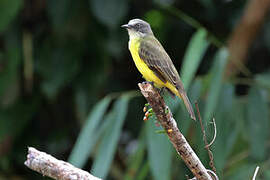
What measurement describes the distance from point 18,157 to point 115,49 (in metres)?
1.64

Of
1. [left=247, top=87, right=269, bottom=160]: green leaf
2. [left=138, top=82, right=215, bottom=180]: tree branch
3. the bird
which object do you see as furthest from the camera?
[left=247, top=87, right=269, bottom=160]: green leaf

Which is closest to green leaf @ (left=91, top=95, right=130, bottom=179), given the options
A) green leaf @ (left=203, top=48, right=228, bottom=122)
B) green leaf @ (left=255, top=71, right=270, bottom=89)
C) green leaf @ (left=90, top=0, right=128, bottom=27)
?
green leaf @ (left=203, top=48, right=228, bottom=122)

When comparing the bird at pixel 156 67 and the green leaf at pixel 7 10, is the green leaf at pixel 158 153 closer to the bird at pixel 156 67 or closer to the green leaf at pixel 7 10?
the bird at pixel 156 67

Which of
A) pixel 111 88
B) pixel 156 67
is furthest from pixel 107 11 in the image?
pixel 156 67

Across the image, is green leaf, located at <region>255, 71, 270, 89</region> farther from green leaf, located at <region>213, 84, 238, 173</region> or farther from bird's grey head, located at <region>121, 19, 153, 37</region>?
bird's grey head, located at <region>121, 19, 153, 37</region>

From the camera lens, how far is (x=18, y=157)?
6.13 metres

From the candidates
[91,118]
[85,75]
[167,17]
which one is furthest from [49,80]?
[167,17]

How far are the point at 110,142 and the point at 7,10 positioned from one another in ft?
5.17

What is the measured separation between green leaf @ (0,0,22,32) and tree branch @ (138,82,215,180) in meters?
2.66

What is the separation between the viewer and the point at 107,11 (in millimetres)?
5293

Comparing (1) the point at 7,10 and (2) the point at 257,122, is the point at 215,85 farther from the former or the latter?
(1) the point at 7,10

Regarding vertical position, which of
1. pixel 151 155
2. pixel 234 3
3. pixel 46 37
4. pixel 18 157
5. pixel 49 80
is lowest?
pixel 18 157

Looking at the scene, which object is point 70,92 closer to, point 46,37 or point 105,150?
point 46,37

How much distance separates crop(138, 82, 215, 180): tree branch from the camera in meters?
2.44
